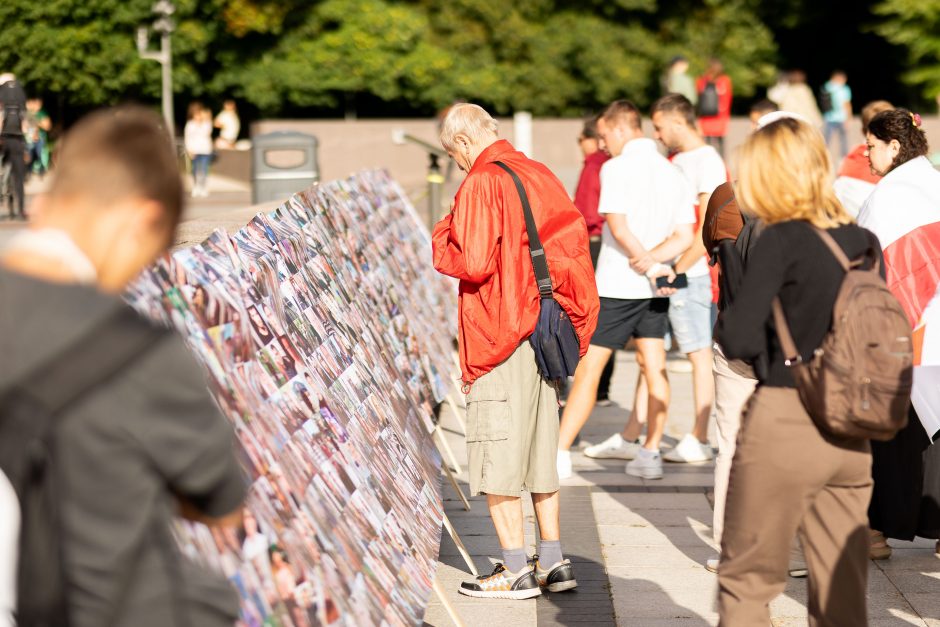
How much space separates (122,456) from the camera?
207 cm

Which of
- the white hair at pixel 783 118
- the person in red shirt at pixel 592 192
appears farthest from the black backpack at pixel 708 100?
the white hair at pixel 783 118

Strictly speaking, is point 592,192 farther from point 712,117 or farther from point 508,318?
point 712,117

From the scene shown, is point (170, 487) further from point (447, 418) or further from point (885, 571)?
point (447, 418)

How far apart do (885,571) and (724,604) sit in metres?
2.19

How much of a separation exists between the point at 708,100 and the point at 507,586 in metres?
16.8

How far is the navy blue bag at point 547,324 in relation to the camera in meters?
5.08

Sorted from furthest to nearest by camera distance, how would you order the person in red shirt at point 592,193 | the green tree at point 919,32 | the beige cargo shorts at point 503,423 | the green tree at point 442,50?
1. the green tree at point 442,50
2. the green tree at point 919,32
3. the person in red shirt at point 592,193
4. the beige cargo shorts at point 503,423

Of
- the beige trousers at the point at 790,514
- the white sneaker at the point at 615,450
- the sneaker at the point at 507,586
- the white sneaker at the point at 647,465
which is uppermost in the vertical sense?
the beige trousers at the point at 790,514

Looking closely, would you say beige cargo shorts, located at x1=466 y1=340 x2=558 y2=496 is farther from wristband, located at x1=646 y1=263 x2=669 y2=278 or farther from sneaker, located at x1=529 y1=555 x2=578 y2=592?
wristband, located at x1=646 y1=263 x2=669 y2=278

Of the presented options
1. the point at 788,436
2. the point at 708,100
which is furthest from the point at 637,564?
the point at 708,100

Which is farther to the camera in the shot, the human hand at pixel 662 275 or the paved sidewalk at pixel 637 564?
the human hand at pixel 662 275

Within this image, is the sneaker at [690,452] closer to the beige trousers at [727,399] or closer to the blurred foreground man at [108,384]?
the beige trousers at [727,399]

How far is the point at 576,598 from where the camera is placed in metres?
5.24

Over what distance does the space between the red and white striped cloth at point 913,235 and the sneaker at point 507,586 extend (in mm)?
1669
